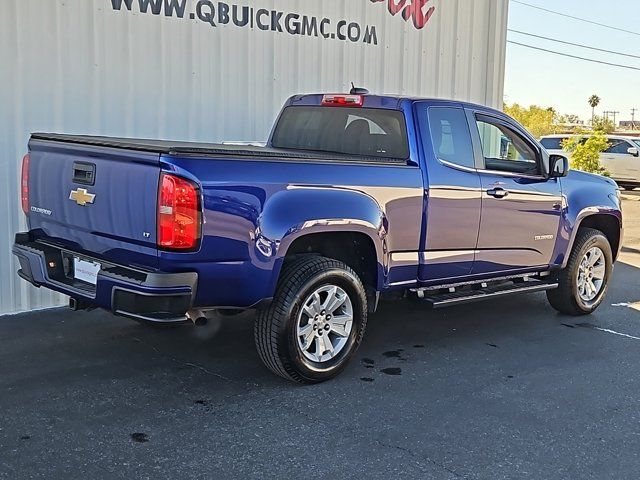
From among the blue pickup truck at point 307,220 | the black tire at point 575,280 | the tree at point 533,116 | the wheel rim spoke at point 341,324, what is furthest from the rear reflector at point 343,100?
the tree at point 533,116

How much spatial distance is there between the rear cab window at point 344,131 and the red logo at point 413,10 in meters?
3.80

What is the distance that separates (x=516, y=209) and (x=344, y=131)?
1573mm

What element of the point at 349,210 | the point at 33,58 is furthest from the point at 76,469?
the point at 33,58

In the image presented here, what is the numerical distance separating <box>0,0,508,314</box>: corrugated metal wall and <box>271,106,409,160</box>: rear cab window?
159cm

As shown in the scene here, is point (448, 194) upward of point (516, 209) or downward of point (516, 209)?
upward

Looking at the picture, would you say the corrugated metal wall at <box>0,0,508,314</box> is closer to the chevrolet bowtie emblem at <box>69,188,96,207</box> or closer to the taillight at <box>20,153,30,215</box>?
the taillight at <box>20,153,30,215</box>

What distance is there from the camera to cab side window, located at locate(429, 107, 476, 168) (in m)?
5.77

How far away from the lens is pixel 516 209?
629 cm

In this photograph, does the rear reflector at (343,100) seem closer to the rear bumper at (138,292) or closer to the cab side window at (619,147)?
the rear bumper at (138,292)

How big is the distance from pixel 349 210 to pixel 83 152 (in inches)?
67.7

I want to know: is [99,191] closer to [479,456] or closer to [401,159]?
[401,159]

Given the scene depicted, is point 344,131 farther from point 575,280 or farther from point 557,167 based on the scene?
point 575,280

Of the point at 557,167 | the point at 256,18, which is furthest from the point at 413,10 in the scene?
the point at 557,167

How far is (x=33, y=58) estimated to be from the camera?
6586 millimetres
